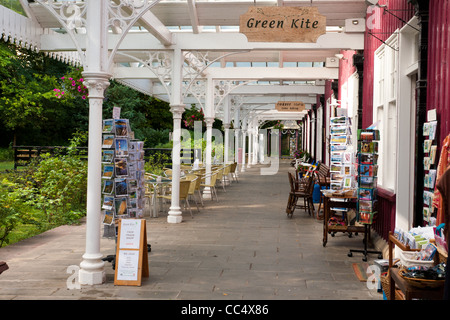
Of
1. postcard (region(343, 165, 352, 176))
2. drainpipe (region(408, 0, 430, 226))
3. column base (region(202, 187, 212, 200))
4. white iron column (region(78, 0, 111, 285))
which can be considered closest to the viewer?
drainpipe (region(408, 0, 430, 226))

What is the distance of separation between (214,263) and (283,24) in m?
3.32

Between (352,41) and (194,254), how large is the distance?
16.8ft

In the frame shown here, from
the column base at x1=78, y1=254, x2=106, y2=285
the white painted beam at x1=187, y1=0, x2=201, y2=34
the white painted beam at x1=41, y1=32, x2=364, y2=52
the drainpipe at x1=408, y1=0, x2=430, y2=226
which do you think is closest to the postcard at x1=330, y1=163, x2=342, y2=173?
the white painted beam at x1=41, y1=32, x2=364, y2=52

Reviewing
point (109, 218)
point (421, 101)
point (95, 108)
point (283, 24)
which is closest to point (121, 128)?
point (109, 218)

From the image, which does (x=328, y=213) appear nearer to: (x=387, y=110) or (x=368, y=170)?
(x=368, y=170)

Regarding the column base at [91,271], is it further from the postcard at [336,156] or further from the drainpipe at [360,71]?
the drainpipe at [360,71]

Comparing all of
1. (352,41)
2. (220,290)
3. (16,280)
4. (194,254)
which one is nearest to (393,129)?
(352,41)

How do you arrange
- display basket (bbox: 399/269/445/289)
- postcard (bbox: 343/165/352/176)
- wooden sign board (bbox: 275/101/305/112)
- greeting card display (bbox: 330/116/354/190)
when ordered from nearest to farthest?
1. display basket (bbox: 399/269/445/289)
2. postcard (bbox: 343/165/352/176)
3. greeting card display (bbox: 330/116/354/190)
4. wooden sign board (bbox: 275/101/305/112)

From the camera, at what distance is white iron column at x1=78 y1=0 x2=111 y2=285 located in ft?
18.1

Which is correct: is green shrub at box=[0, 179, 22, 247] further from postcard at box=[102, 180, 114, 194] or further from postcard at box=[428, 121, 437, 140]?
postcard at box=[428, 121, 437, 140]

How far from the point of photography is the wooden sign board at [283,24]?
696cm

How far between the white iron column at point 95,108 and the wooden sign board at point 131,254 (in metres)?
0.22

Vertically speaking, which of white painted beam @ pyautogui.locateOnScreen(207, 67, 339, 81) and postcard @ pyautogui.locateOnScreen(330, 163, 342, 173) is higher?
white painted beam @ pyautogui.locateOnScreen(207, 67, 339, 81)

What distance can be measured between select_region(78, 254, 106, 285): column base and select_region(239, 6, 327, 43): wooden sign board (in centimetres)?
353
